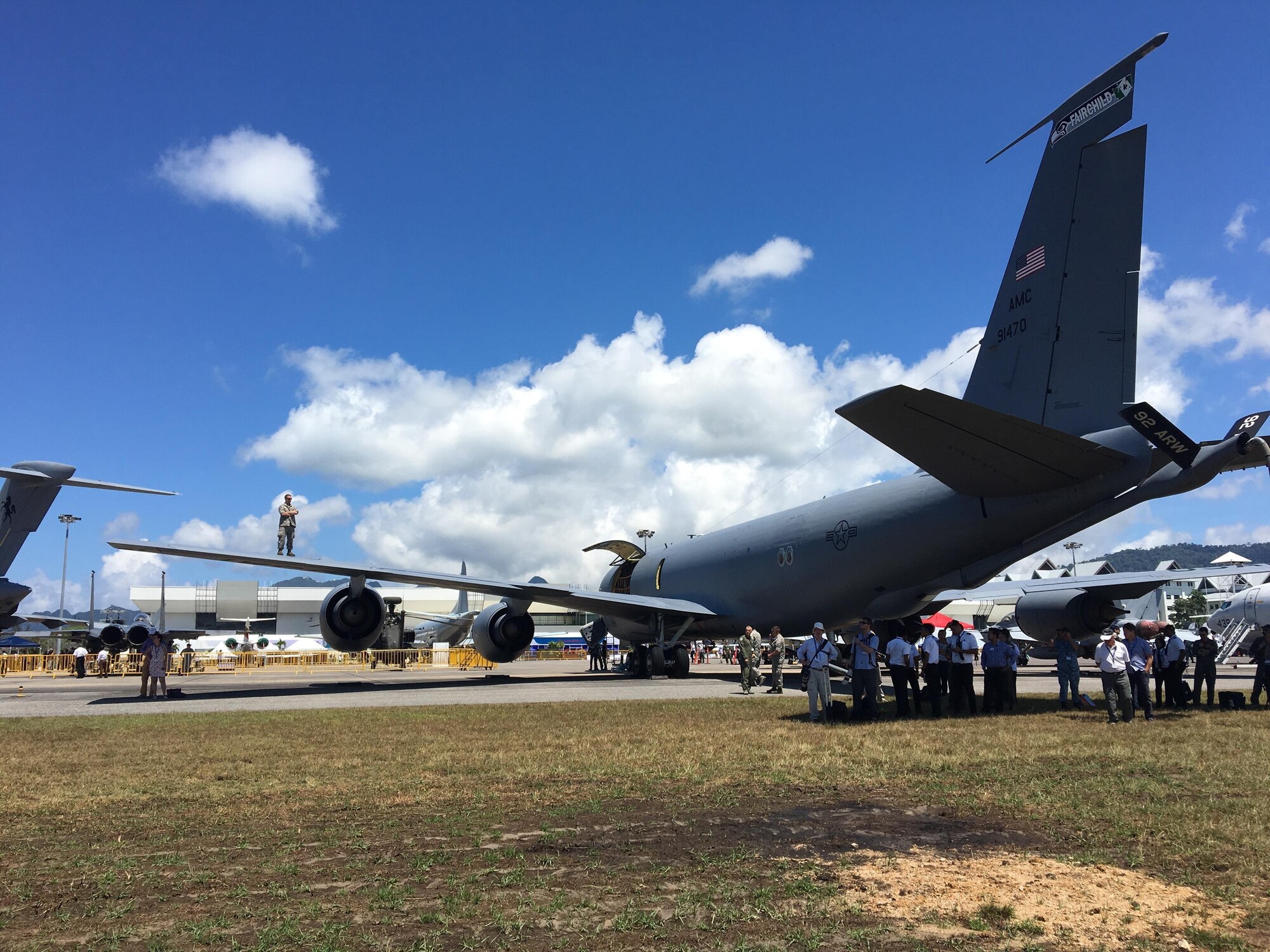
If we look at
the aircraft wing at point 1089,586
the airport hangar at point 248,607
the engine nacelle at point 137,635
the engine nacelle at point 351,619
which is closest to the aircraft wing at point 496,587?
the engine nacelle at point 351,619

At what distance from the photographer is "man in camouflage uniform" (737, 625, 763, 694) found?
19.3 m

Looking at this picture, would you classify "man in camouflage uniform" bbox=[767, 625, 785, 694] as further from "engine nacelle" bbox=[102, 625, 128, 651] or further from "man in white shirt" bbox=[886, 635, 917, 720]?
"engine nacelle" bbox=[102, 625, 128, 651]

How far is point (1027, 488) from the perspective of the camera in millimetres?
12844

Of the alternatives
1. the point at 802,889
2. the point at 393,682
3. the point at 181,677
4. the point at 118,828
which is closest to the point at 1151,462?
the point at 802,889

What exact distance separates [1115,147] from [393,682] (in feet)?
71.4

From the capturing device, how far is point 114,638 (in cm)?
3750

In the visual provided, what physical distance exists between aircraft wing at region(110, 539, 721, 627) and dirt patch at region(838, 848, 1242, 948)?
55.2ft

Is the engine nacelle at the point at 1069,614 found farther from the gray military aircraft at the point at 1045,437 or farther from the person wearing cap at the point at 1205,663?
the person wearing cap at the point at 1205,663

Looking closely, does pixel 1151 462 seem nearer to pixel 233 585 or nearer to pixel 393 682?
pixel 393 682

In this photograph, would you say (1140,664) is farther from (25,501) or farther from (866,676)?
(25,501)

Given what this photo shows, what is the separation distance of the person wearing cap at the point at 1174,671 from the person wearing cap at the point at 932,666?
388cm

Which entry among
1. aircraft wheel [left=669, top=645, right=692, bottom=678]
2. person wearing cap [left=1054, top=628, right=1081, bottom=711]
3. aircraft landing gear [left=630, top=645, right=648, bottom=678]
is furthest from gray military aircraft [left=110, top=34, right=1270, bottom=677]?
aircraft landing gear [left=630, top=645, right=648, bottom=678]

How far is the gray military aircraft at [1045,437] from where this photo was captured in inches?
442

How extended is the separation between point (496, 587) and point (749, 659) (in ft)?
22.9
